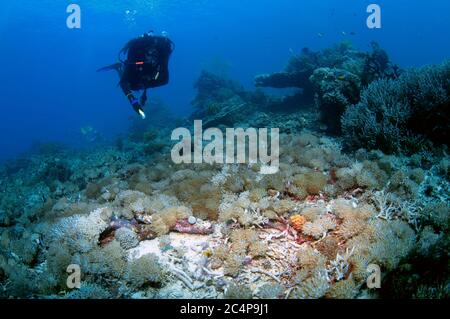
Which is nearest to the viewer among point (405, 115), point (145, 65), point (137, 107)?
point (405, 115)

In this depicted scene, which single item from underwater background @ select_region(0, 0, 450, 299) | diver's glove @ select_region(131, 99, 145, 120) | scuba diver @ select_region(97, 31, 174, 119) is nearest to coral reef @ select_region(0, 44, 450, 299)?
underwater background @ select_region(0, 0, 450, 299)

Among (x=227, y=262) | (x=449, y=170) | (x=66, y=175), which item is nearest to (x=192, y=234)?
(x=227, y=262)

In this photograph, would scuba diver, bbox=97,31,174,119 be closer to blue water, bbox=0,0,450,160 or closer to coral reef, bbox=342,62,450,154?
coral reef, bbox=342,62,450,154

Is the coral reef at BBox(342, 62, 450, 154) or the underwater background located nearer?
the underwater background

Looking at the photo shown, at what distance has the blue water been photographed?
58.7m

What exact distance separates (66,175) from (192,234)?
760 centimetres

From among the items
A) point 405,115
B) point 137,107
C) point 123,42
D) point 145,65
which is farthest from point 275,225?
point 123,42

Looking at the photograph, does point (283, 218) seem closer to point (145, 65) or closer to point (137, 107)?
point (137, 107)

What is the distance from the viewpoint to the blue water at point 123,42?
58.7 meters

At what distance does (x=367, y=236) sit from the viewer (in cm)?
357

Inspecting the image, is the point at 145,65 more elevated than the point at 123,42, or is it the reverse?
the point at 123,42

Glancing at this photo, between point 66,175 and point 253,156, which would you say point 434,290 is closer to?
point 253,156

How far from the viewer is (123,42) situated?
3912 inches
